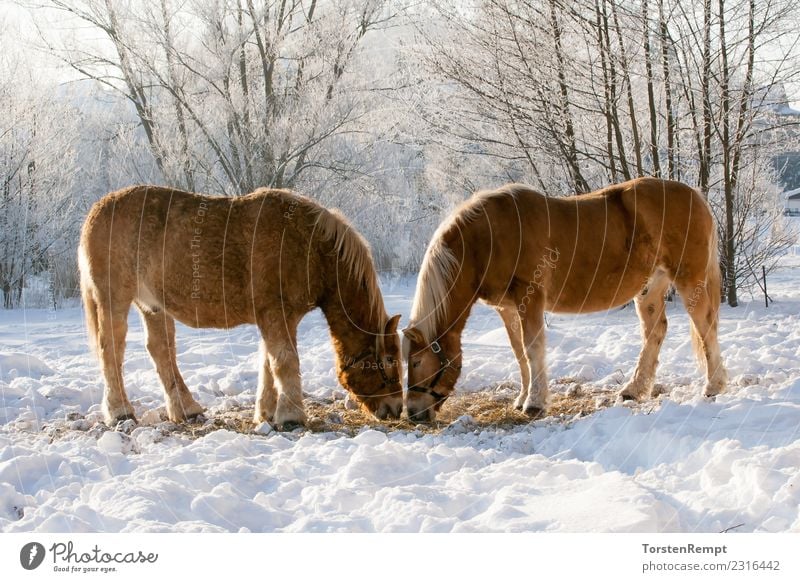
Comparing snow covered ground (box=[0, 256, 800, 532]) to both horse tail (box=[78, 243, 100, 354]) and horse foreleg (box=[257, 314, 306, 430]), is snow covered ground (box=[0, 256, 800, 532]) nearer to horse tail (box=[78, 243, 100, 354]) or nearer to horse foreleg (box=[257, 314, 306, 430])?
horse foreleg (box=[257, 314, 306, 430])

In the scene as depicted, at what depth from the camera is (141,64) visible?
15.7 metres

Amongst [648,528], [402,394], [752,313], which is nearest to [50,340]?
[402,394]

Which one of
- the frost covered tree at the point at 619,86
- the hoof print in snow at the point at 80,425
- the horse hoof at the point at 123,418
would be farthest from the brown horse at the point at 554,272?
the frost covered tree at the point at 619,86

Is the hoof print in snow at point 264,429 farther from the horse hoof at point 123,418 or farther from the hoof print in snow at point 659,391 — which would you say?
the hoof print in snow at point 659,391

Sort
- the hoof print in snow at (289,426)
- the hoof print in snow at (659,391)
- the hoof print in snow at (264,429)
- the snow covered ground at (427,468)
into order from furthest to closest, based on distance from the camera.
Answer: the hoof print in snow at (659,391), the hoof print in snow at (289,426), the hoof print in snow at (264,429), the snow covered ground at (427,468)

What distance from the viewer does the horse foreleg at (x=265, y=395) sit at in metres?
5.65

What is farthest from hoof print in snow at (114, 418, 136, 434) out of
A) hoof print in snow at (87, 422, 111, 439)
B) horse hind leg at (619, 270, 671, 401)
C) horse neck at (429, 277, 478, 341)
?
horse hind leg at (619, 270, 671, 401)

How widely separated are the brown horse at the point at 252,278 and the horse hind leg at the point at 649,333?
2089 mm

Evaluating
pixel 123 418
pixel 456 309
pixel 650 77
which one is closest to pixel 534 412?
pixel 456 309

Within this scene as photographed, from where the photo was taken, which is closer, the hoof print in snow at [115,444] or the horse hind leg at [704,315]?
the hoof print in snow at [115,444]

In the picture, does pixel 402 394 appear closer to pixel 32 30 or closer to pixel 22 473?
pixel 22 473

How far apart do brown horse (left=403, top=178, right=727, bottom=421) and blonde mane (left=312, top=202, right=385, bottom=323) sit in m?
0.38

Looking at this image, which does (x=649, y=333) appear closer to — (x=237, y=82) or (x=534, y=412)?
(x=534, y=412)

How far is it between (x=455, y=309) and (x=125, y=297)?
267cm
